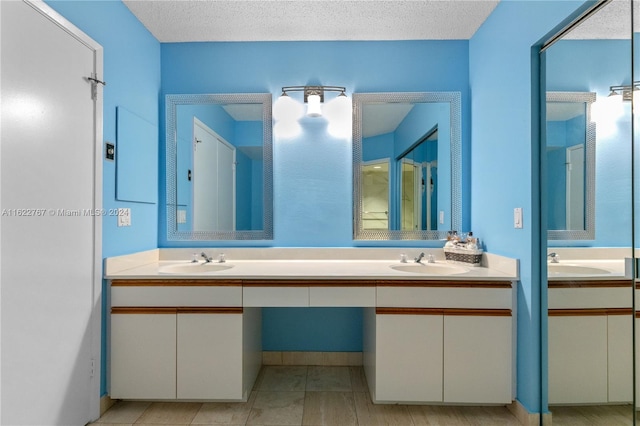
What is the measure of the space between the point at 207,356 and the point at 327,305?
0.73 metres

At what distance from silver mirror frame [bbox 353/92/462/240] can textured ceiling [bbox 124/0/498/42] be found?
43cm

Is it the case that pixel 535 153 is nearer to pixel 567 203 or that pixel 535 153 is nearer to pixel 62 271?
pixel 567 203

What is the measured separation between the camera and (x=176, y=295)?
1.97m

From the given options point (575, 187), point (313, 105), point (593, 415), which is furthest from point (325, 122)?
point (593, 415)

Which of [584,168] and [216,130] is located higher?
[216,130]

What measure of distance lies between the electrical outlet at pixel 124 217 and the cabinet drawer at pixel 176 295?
39 centimetres

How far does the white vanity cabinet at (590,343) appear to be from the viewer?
1.36 metres

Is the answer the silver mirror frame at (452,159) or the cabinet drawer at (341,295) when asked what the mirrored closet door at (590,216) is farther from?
the cabinet drawer at (341,295)

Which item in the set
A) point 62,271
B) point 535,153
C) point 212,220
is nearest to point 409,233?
point 535,153

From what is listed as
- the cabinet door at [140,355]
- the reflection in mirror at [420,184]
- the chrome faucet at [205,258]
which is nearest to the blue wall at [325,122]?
the chrome faucet at [205,258]

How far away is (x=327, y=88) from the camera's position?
2553 millimetres

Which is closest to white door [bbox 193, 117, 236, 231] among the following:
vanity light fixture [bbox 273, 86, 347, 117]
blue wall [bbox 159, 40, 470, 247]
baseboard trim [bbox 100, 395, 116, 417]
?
blue wall [bbox 159, 40, 470, 247]

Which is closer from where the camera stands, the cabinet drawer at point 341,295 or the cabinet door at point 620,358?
the cabinet door at point 620,358

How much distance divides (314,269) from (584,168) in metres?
1.45
